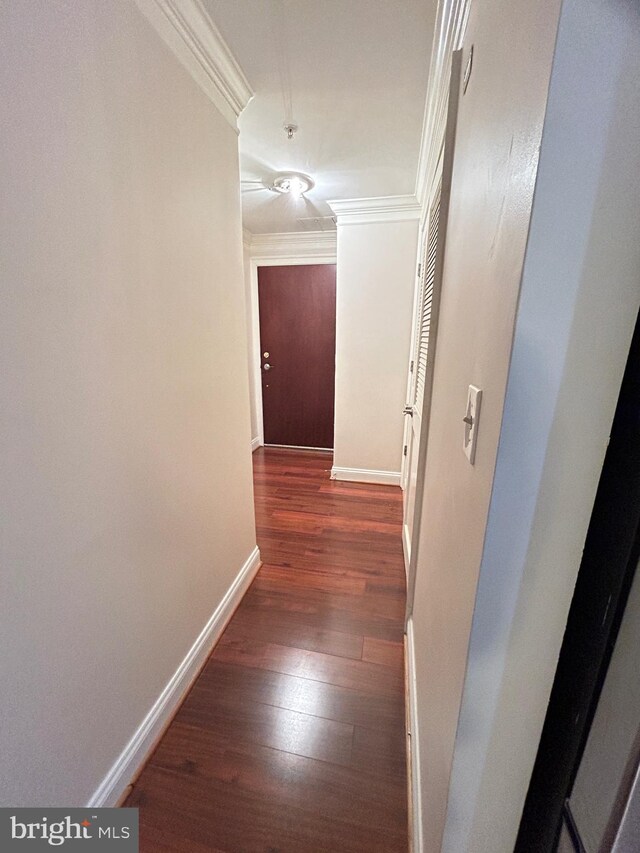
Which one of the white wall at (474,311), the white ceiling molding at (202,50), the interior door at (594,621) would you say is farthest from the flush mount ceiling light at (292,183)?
the interior door at (594,621)

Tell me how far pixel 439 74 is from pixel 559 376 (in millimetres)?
1540

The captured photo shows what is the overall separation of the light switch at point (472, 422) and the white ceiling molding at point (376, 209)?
2.42 m

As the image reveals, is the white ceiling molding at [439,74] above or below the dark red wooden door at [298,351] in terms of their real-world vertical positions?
above

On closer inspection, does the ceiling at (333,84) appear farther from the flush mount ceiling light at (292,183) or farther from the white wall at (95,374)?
the white wall at (95,374)

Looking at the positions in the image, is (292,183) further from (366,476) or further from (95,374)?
(366,476)

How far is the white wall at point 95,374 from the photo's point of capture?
663 mm

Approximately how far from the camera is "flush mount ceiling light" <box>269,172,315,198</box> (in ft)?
6.69

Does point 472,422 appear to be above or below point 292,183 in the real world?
below

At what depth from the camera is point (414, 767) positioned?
0.99m

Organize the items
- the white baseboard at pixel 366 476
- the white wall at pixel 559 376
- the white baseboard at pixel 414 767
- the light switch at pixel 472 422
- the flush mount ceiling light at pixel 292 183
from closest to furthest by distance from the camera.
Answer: the white wall at pixel 559 376
the light switch at pixel 472 422
the white baseboard at pixel 414 767
the flush mount ceiling light at pixel 292 183
the white baseboard at pixel 366 476

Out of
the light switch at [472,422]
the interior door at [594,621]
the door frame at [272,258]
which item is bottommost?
the interior door at [594,621]

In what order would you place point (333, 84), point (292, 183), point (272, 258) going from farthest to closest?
point (272, 258) < point (292, 183) < point (333, 84)

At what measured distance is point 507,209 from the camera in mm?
441

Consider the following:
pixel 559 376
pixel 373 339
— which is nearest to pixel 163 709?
pixel 559 376
